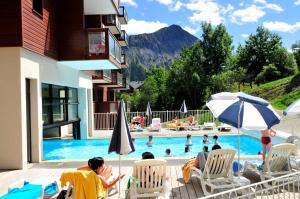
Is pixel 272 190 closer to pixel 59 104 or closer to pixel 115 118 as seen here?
pixel 59 104

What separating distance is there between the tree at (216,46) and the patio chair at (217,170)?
152 ft

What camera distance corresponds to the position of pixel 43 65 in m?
13.7

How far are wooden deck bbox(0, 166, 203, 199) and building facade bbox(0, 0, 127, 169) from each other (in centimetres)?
80

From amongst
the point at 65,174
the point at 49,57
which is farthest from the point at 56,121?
the point at 65,174

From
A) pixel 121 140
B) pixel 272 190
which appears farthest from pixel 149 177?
pixel 272 190

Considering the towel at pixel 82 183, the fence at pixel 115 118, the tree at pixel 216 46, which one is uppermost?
the tree at pixel 216 46

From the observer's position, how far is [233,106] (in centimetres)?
850

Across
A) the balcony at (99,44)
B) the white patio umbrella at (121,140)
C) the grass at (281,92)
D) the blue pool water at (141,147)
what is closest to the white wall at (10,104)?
the balcony at (99,44)

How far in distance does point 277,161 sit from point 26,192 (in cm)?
549

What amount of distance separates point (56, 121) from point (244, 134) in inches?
436

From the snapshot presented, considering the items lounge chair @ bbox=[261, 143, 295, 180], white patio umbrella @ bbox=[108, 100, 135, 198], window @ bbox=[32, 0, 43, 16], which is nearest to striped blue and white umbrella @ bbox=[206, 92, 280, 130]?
lounge chair @ bbox=[261, 143, 295, 180]

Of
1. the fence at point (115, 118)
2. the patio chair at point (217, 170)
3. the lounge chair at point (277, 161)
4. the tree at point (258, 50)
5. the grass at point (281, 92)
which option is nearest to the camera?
the patio chair at point (217, 170)

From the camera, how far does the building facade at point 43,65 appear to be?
36.9ft

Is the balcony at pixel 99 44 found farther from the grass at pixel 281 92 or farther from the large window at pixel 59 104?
the grass at pixel 281 92
